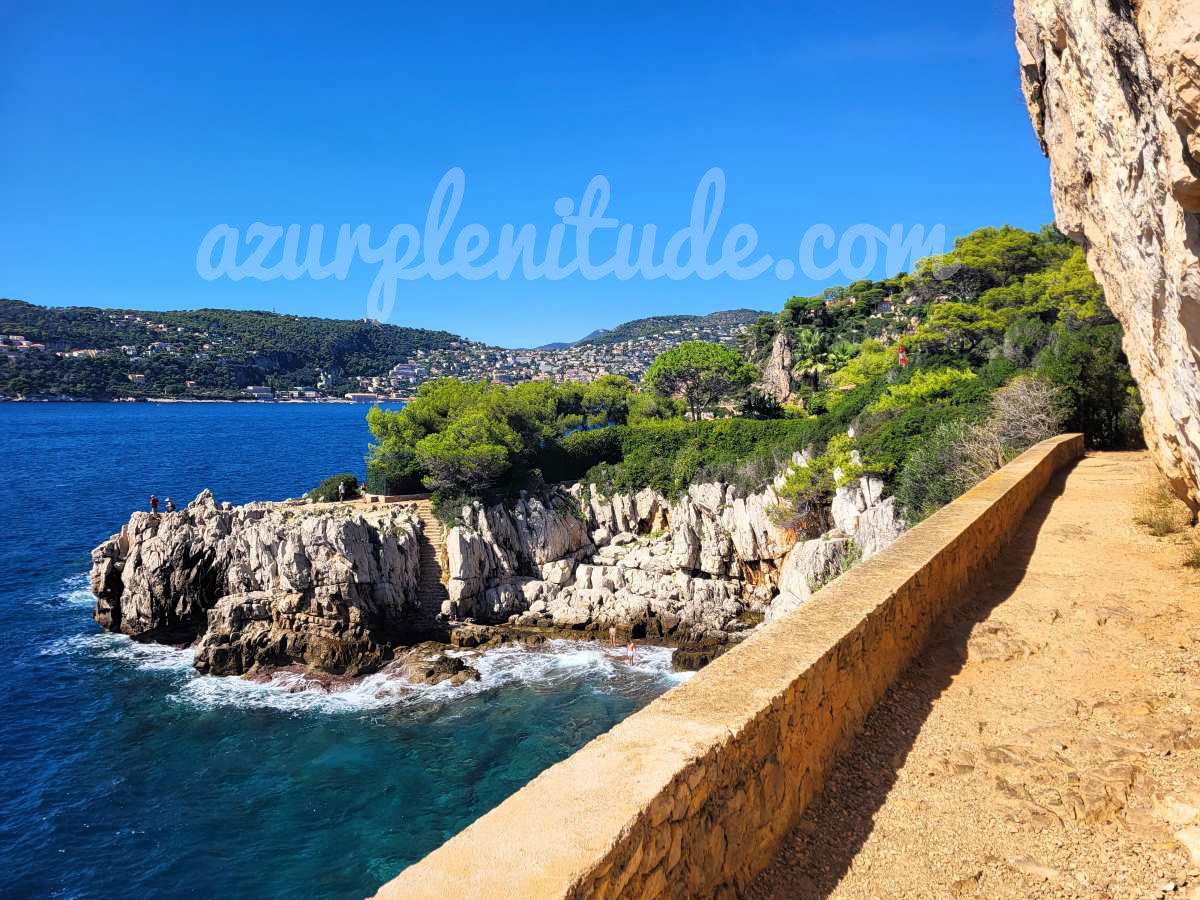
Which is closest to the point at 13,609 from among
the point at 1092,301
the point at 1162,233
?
the point at 1162,233

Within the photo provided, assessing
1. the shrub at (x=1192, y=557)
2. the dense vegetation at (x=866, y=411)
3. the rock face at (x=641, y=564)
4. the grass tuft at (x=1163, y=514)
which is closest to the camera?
the shrub at (x=1192, y=557)

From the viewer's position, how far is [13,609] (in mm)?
27797

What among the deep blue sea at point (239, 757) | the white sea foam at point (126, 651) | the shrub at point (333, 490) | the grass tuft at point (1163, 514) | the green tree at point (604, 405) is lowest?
the deep blue sea at point (239, 757)

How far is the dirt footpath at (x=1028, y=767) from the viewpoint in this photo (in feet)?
11.2

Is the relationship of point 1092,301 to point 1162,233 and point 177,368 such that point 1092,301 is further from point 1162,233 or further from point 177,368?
point 177,368

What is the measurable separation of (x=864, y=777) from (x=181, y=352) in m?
156

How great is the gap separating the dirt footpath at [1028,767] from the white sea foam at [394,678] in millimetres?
15905

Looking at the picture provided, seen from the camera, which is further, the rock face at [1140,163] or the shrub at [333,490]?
the shrub at [333,490]

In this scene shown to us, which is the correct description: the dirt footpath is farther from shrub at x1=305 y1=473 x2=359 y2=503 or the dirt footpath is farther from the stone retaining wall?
shrub at x1=305 y1=473 x2=359 y2=503

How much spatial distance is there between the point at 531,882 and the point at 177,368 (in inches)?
5985

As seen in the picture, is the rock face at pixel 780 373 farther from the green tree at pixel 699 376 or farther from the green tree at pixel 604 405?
the green tree at pixel 604 405

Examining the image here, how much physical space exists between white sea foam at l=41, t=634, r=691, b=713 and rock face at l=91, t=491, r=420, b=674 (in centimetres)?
90

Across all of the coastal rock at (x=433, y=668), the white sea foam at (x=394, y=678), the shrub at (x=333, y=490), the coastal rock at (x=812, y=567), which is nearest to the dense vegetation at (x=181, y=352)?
the shrub at (x=333, y=490)

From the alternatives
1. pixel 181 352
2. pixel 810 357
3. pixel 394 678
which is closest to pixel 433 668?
pixel 394 678
